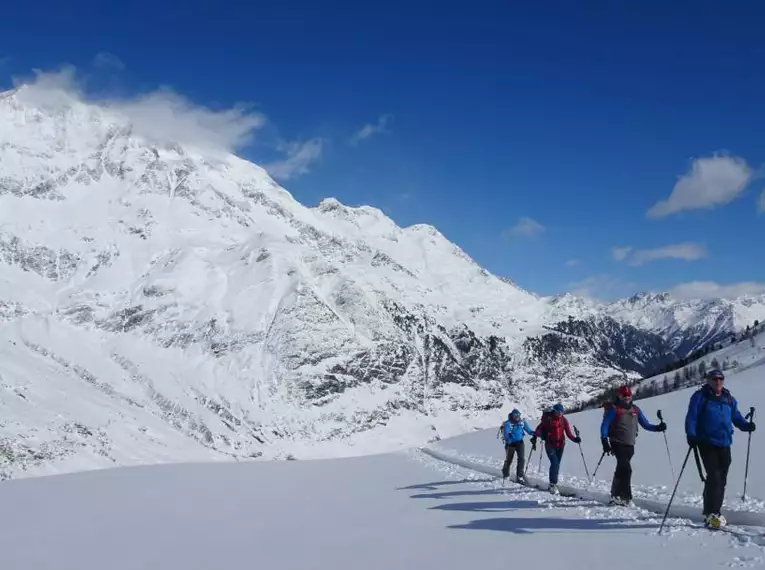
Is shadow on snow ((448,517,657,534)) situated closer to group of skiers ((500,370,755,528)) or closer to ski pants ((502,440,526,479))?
group of skiers ((500,370,755,528))

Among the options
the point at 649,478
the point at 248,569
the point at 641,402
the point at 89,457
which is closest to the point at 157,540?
the point at 248,569

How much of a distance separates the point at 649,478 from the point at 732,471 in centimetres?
276

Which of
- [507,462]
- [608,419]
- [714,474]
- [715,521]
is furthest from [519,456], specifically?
[715,521]

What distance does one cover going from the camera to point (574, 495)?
1585cm

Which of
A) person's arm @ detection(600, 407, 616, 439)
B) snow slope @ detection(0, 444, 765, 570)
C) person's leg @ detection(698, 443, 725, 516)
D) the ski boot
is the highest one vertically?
person's arm @ detection(600, 407, 616, 439)

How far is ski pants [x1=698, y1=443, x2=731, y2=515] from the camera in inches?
434

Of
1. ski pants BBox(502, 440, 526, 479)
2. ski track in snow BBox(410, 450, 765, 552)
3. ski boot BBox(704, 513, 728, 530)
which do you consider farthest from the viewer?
ski pants BBox(502, 440, 526, 479)

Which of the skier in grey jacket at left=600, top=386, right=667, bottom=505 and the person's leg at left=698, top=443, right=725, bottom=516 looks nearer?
the person's leg at left=698, top=443, right=725, bottom=516

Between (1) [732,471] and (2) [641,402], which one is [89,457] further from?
(1) [732,471]

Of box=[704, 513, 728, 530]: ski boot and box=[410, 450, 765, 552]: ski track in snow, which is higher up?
box=[704, 513, 728, 530]: ski boot

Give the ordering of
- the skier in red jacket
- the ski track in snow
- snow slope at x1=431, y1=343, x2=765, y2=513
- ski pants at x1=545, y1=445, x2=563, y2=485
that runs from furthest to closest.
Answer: the skier in red jacket → ski pants at x1=545, y1=445, x2=563, y2=485 → snow slope at x1=431, y1=343, x2=765, y2=513 → the ski track in snow

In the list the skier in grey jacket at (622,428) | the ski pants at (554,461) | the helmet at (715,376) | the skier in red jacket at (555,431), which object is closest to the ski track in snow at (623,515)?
the ski pants at (554,461)

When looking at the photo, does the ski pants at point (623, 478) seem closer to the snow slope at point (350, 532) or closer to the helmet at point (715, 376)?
the snow slope at point (350, 532)

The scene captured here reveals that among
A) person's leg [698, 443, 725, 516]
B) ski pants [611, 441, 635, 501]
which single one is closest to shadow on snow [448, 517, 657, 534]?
person's leg [698, 443, 725, 516]
